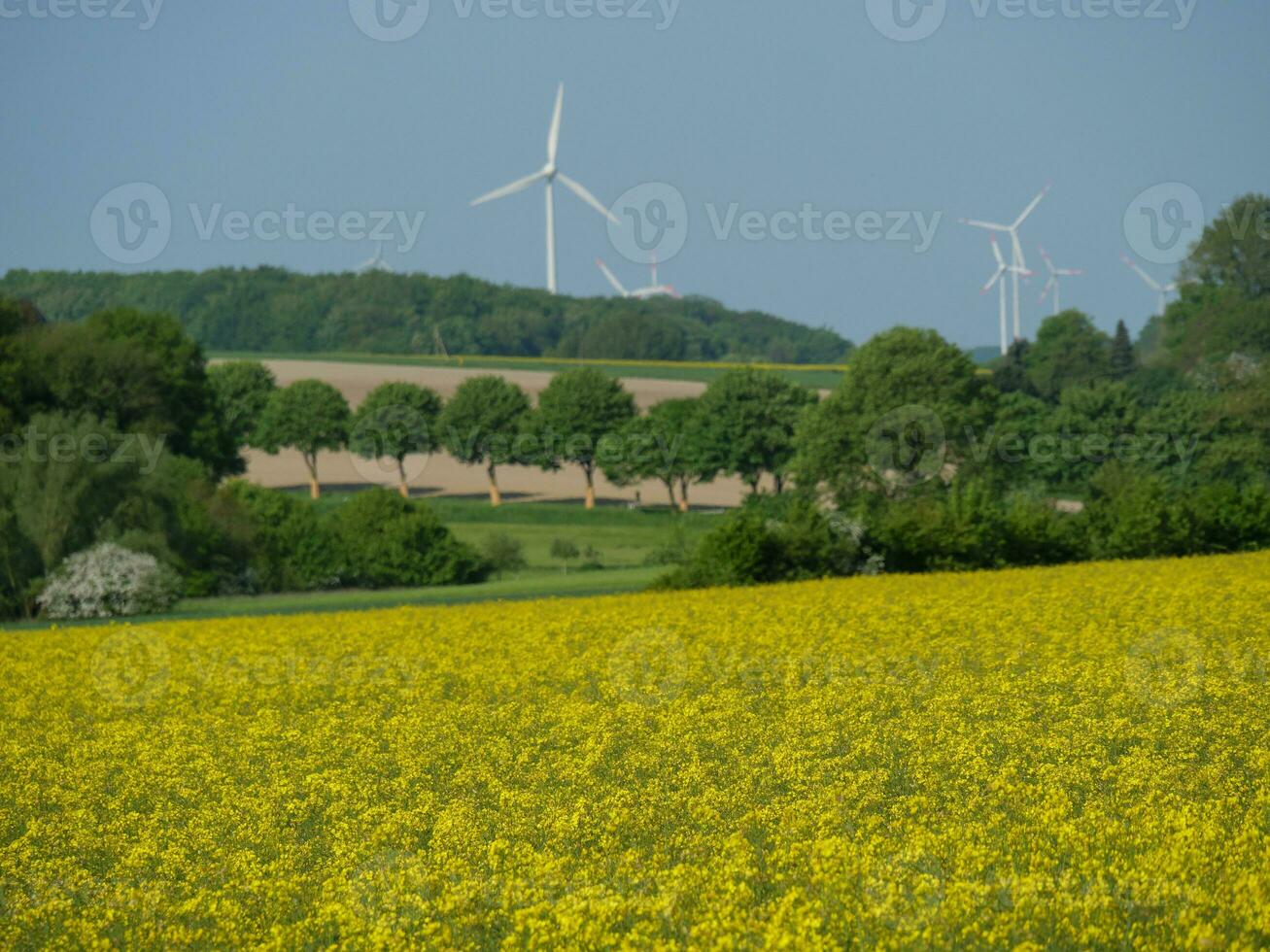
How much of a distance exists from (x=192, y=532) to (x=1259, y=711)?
50938mm

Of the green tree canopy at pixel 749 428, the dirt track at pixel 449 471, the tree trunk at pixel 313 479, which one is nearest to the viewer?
the green tree canopy at pixel 749 428

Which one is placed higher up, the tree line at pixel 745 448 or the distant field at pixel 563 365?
the distant field at pixel 563 365

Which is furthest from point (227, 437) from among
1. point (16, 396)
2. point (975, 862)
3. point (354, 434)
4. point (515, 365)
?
point (975, 862)

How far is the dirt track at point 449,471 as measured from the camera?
113062 millimetres

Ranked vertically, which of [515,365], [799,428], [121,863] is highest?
[515,365]

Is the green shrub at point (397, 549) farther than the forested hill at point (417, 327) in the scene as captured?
No

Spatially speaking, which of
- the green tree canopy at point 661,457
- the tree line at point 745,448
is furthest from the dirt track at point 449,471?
the green tree canopy at point 661,457

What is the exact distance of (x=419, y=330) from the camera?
187 meters

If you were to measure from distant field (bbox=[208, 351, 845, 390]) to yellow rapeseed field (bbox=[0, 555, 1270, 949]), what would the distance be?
11749 cm

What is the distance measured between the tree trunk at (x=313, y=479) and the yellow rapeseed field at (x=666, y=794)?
88.1 metres

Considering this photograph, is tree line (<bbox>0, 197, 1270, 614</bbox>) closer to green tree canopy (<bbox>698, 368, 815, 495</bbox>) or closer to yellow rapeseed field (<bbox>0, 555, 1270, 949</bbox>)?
green tree canopy (<bbox>698, 368, 815, 495</bbox>)

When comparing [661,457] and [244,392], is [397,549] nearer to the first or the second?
[661,457]

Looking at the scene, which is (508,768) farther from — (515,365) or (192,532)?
(515,365)

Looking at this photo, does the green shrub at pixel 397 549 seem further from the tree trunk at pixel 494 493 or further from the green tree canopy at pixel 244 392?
the green tree canopy at pixel 244 392
